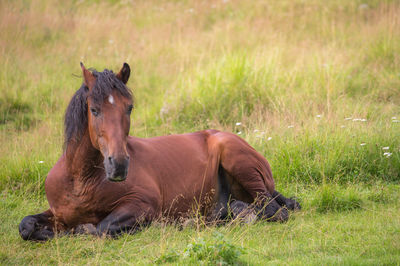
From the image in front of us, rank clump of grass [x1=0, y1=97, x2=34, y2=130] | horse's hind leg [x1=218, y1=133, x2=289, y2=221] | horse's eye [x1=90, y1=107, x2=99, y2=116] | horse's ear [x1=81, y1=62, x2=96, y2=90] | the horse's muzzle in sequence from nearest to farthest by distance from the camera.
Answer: the horse's muzzle → horse's eye [x1=90, y1=107, x2=99, y2=116] → horse's ear [x1=81, y1=62, x2=96, y2=90] → horse's hind leg [x1=218, y1=133, x2=289, y2=221] → clump of grass [x1=0, y1=97, x2=34, y2=130]

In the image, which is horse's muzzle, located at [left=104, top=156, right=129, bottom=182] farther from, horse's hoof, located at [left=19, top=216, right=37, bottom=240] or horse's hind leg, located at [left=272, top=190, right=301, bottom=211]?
horse's hind leg, located at [left=272, top=190, right=301, bottom=211]

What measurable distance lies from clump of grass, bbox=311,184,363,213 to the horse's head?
2534 mm

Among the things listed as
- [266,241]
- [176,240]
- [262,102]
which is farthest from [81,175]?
[262,102]

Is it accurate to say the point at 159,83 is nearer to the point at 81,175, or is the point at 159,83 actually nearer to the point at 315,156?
the point at 315,156

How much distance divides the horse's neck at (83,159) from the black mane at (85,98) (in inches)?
2.7

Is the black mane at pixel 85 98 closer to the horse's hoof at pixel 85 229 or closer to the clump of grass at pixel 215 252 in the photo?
the horse's hoof at pixel 85 229

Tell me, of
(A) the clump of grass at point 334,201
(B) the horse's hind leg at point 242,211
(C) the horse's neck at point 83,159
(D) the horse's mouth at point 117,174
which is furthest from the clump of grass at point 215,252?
(A) the clump of grass at point 334,201

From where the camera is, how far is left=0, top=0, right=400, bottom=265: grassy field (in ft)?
14.4

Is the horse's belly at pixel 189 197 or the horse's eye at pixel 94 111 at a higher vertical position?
the horse's eye at pixel 94 111

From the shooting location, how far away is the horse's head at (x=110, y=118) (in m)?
4.09

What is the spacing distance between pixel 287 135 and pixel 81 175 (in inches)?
135

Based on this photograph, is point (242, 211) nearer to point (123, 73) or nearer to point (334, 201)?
point (334, 201)

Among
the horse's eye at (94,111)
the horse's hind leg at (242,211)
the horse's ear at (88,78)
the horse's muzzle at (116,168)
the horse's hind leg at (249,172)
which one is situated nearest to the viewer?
the horse's muzzle at (116,168)

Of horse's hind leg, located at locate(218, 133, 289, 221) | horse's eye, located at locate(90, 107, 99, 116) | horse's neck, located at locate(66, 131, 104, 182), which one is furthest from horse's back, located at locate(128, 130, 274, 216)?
horse's eye, located at locate(90, 107, 99, 116)
